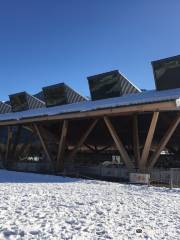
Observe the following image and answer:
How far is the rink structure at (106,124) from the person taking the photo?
17.7 meters

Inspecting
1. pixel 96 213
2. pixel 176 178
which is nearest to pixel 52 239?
pixel 96 213

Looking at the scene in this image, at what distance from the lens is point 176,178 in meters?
16.9

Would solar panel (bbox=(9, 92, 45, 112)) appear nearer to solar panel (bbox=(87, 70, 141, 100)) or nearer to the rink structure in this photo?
the rink structure

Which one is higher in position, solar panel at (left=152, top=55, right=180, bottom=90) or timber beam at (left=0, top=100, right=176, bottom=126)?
solar panel at (left=152, top=55, right=180, bottom=90)

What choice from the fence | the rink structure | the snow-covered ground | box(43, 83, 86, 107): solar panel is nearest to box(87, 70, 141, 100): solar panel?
the rink structure

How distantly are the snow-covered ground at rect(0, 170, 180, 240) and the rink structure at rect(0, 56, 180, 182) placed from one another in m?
5.73

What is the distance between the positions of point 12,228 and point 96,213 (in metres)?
2.39

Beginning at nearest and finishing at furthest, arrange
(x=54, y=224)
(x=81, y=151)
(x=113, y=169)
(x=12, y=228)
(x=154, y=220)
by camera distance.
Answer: (x=12, y=228)
(x=54, y=224)
(x=154, y=220)
(x=113, y=169)
(x=81, y=151)

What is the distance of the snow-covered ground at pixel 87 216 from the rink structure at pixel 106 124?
5726 millimetres

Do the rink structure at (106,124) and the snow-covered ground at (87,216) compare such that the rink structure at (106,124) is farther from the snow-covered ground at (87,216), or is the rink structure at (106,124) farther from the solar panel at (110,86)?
the snow-covered ground at (87,216)

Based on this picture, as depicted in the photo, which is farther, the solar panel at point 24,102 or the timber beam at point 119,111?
the solar panel at point 24,102

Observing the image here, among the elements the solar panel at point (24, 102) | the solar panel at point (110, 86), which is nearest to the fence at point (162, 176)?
the solar panel at point (110, 86)

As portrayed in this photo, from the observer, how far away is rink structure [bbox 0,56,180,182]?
1766 cm

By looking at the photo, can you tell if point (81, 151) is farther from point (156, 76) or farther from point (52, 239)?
point (52, 239)
